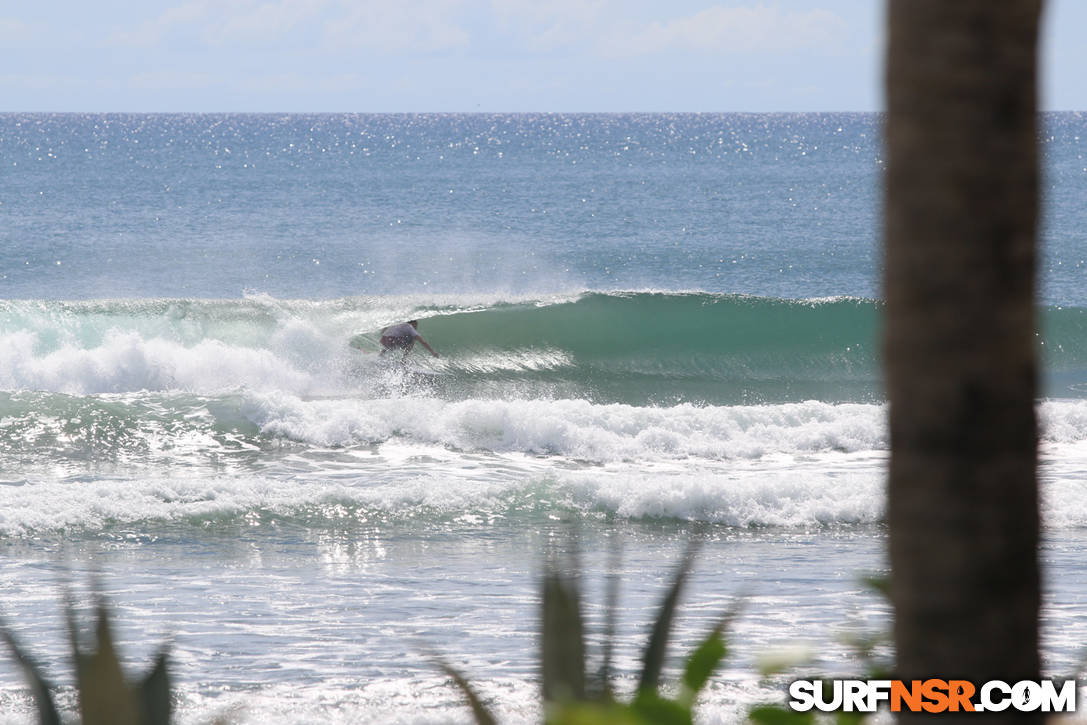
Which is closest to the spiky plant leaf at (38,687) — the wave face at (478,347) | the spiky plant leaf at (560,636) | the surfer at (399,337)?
the spiky plant leaf at (560,636)

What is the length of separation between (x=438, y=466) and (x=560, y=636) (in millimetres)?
10523

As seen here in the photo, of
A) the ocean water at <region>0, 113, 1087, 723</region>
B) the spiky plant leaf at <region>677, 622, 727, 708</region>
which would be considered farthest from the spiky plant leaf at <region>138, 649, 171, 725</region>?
the spiky plant leaf at <region>677, 622, 727, 708</region>

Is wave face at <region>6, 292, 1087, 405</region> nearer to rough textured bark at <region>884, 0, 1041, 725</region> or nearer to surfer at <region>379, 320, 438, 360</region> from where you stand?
surfer at <region>379, 320, 438, 360</region>

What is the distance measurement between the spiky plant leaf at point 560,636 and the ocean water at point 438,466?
0.71 ft

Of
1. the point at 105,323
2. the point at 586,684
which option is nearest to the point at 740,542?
the point at 586,684

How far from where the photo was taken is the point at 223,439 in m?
13.8

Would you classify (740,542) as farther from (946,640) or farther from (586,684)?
(946,640)

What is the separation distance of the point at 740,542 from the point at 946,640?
27.7 ft

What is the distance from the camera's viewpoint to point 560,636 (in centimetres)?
213

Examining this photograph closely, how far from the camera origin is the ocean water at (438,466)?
6.62 meters

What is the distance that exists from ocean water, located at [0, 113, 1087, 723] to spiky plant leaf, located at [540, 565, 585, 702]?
217 mm

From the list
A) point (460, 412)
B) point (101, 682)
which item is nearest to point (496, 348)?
point (460, 412)

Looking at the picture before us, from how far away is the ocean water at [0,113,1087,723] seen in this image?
6.62 metres

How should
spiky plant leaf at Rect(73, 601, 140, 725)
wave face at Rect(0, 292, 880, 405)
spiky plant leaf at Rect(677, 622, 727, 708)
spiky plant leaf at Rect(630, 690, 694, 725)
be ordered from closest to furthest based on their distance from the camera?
spiky plant leaf at Rect(630, 690, 694, 725) → spiky plant leaf at Rect(677, 622, 727, 708) → spiky plant leaf at Rect(73, 601, 140, 725) → wave face at Rect(0, 292, 880, 405)
